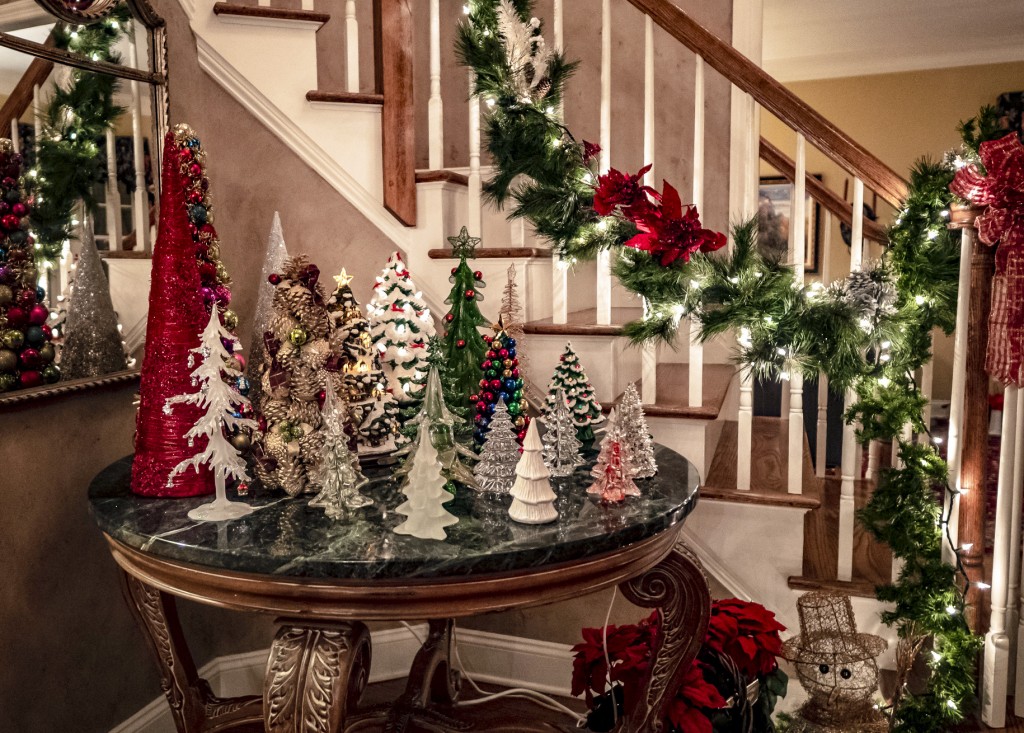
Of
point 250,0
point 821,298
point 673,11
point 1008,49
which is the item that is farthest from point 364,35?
point 1008,49

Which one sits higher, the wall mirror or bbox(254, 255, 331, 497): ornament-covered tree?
the wall mirror

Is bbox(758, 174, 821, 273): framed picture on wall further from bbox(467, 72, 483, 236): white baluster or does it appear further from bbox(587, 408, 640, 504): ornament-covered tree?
bbox(587, 408, 640, 504): ornament-covered tree

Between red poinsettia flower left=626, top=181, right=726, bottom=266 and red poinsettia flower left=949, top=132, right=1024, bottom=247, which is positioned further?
red poinsettia flower left=626, top=181, right=726, bottom=266

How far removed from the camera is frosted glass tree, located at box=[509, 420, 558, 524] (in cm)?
121

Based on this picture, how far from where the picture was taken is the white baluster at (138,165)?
1.73 metres

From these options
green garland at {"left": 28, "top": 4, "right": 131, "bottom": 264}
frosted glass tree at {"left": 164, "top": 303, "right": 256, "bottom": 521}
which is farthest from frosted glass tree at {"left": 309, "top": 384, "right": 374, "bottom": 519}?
green garland at {"left": 28, "top": 4, "right": 131, "bottom": 264}

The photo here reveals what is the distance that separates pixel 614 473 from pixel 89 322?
118 centimetres

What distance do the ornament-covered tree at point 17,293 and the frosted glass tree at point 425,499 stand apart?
0.86 meters

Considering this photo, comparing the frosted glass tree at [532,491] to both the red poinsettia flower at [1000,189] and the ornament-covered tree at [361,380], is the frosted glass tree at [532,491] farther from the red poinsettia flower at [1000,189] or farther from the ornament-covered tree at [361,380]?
the red poinsettia flower at [1000,189]

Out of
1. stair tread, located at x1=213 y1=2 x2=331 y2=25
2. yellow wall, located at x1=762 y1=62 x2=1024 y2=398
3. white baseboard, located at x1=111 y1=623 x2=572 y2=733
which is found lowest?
white baseboard, located at x1=111 y1=623 x2=572 y2=733

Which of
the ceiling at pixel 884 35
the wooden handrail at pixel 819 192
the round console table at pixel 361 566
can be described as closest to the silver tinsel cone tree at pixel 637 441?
the round console table at pixel 361 566

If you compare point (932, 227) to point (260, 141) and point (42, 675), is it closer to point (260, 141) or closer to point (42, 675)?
point (260, 141)

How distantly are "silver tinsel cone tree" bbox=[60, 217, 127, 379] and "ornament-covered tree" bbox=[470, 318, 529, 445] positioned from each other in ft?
2.83

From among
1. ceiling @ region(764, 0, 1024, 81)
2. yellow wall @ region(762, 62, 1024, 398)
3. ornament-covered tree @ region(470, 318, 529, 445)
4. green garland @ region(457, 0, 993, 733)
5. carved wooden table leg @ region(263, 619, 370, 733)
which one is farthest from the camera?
yellow wall @ region(762, 62, 1024, 398)
